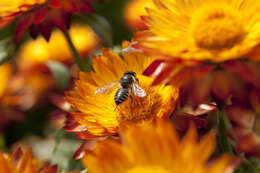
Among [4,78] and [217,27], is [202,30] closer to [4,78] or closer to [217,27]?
[217,27]

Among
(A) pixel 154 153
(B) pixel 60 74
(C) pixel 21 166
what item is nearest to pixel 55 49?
(B) pixel 60 74

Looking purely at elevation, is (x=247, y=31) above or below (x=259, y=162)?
above

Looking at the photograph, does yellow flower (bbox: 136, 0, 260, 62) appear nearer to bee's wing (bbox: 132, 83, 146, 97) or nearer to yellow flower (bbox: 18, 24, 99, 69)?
bee's wing (bbox: 132, 83, 146, 97)

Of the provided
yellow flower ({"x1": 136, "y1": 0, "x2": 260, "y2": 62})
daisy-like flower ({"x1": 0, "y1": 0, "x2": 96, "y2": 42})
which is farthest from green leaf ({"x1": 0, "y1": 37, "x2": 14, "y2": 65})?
yellow flower ({"x1": 136, "y1": 0, "x2": 260, "y2": 62})

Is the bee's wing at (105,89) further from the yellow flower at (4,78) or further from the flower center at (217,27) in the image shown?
the yellow flower at (4,78)

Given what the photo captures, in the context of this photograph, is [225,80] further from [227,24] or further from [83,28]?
[83,28]

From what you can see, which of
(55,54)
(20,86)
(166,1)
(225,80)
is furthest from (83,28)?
(225,80)
